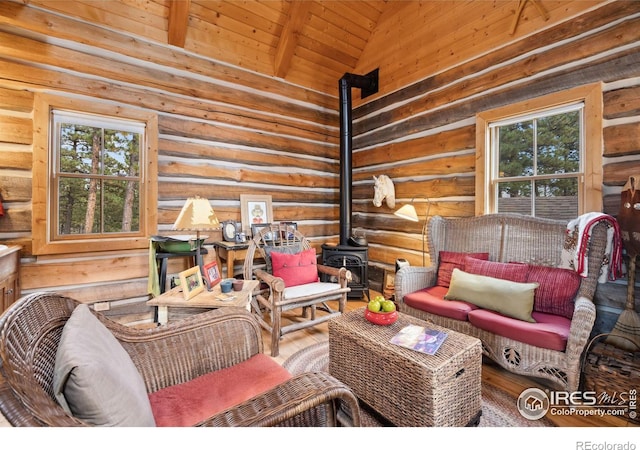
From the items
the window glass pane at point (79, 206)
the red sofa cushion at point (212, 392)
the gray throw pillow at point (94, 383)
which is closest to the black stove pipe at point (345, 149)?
the red sofa cushion at point (212, 392)

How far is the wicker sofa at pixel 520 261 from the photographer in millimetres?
1869

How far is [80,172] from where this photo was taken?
312 centimetres

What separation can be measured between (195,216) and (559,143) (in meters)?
3.47

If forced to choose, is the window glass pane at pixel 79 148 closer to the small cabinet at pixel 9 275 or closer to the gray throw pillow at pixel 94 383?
the small cabinet at pixel 9 275

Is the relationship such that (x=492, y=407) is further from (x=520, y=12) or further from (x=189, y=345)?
(x=520, y=12)

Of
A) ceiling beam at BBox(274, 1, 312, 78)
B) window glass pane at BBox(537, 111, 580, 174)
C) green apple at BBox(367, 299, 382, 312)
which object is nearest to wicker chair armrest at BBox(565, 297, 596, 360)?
green apple at BBox(367, 299, 382, 312)

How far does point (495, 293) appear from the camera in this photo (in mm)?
2312

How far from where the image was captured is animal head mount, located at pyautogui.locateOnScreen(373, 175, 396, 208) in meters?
4.16

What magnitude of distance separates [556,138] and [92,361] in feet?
12.5

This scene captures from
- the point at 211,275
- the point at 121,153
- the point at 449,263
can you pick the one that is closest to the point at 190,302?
the point at 211,275

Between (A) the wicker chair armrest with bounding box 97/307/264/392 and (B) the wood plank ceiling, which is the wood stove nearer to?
(B) the wood plank ceiling

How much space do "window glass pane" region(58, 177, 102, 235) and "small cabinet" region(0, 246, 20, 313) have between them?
475 mm

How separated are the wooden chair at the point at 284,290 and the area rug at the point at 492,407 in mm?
307

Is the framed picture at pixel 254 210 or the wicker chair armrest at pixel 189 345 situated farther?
the framed picture at pixel 254 210
